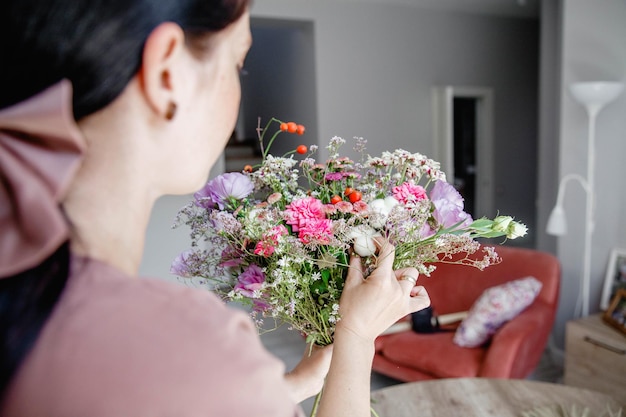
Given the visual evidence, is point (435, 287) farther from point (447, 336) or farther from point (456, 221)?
point (456, 221)

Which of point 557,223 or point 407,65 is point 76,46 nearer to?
point 557,223

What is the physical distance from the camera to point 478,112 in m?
5.93

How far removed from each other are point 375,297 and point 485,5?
522cm

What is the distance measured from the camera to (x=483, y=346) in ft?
8.27

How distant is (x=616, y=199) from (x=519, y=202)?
3391 mm

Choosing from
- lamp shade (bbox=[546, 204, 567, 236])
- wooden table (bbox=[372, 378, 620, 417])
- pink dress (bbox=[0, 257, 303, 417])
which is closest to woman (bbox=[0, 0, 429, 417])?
pink dress (bbox=[0, 257, 303, 417])

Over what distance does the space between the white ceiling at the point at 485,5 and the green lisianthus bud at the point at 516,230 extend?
446 centimetres

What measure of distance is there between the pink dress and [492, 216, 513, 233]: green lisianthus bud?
502mm

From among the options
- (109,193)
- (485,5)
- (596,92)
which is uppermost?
(485,5)

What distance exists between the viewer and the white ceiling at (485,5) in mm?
4887

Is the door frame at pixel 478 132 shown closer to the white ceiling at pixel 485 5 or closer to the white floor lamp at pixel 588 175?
the white ceiling at pixel 485 5

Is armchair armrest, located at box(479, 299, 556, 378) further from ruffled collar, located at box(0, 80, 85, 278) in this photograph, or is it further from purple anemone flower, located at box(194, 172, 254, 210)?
ruffled collar, located at box(0, 80, 85, 278)

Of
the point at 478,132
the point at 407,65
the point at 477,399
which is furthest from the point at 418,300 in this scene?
the point at 478,132

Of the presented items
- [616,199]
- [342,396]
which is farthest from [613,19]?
[342,396]
